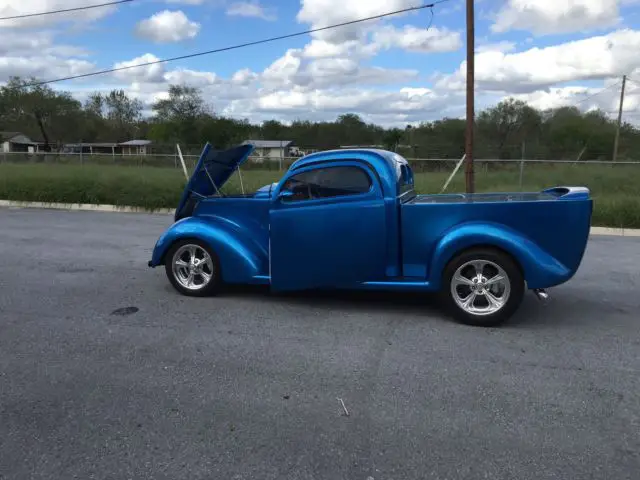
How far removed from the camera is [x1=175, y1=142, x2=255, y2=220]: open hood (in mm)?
6684

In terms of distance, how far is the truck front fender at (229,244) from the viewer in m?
6.26

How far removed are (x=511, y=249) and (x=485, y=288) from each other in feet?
1.50

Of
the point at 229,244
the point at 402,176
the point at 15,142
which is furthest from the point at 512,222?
the point at 15,142

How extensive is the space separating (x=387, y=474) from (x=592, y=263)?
7.27m

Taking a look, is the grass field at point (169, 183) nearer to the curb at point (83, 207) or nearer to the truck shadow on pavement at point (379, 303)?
the curb at point (83, 207)

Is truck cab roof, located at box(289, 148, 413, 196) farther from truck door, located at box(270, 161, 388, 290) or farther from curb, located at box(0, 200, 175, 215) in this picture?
curb, located at box(0, 200, 175, 215)

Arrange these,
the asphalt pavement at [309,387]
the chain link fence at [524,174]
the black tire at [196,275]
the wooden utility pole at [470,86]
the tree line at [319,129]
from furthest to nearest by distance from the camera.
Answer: the tree line at [319,129] < the chain link fence at [524,174] < the wooden utility pole at [470,86] < the black tire at [196,275] < the asphalt pavement at [309,387]

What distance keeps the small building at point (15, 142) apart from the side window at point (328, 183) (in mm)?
74327

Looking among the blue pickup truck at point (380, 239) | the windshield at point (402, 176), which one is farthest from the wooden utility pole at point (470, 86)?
the blue pickup truck at point (380, 239)

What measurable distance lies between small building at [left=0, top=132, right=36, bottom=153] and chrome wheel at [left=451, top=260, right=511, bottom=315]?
75.7 m

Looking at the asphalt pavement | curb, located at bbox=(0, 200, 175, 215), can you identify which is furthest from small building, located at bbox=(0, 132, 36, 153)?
the asphalt pavement

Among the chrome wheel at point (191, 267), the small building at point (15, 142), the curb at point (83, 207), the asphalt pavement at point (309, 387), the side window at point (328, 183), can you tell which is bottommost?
the asphalt pavement at point (309, 387)

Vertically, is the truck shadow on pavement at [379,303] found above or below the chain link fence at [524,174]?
below

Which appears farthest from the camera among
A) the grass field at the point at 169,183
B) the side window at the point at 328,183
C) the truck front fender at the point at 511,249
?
the grass field at the point at 169,183
